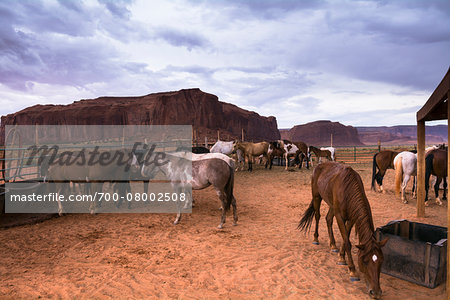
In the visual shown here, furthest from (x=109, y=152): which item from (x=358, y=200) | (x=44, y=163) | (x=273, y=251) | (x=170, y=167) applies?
(x=358, y=200)

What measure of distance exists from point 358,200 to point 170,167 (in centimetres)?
482

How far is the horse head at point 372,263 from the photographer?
3.03 m

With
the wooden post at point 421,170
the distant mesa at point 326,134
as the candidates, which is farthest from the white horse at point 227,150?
the distant mesa at point 326,134

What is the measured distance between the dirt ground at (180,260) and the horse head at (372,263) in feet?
0.71

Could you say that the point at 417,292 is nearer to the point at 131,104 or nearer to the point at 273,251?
the point at 273,251

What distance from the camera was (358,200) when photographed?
139 inches

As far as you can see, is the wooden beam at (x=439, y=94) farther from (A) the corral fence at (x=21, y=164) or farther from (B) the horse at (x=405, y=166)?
(A) the corral fence at (x=21, y=164)

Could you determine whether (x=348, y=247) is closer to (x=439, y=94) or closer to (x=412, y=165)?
(x=439, y=94)

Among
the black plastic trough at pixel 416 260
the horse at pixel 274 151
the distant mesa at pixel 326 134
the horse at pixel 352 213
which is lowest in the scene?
the black plastic trough at pixel 416 260

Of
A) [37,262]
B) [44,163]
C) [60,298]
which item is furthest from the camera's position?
[44,163]

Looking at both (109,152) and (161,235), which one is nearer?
(161,235)

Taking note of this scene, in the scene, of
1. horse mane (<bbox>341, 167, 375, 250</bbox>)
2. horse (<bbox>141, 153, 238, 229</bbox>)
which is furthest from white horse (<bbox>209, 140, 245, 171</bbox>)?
horse mane (<bbox>341, 167, 375, 250</bbox>)

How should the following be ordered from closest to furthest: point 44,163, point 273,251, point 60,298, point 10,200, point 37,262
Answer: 1. point 60,298
2. point 37,262
3. point 273,251
4. point 10,200
5. point 44,163

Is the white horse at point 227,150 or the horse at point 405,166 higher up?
the white horse at point 227,150
